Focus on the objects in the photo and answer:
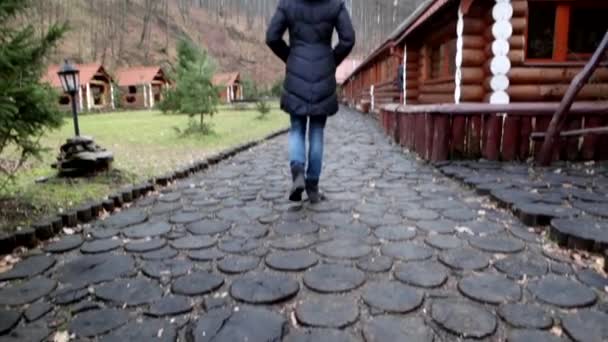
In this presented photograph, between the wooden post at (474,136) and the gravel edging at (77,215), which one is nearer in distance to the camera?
the gravel edging at (77,215)

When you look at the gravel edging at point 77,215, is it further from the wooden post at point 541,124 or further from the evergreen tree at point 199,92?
the evergreen tree at point 199,92

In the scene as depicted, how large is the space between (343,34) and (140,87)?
150 feet

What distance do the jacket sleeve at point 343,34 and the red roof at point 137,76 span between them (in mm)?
44732

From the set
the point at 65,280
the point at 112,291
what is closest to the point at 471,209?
the point at 112,291

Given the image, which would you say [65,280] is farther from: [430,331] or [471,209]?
[471,209]

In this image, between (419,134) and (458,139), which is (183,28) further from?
(458,139)

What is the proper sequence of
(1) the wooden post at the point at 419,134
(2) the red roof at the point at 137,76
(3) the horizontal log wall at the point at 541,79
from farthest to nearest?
(2) the red roof at the point at 137,76, (3) the horizontal log wall at the point at 541,79, (1) the wooden post at the point at 419,134

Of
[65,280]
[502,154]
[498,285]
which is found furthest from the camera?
[502,154]

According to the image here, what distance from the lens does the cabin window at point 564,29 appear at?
698 cm

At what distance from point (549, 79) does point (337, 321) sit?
6.96 m

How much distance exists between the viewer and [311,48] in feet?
11.4

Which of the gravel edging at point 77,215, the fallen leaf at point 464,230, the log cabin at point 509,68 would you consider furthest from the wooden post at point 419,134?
the gravel edging at point 77,215

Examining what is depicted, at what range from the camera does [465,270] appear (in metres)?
2.27

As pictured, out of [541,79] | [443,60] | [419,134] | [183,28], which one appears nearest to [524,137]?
[419,134]
